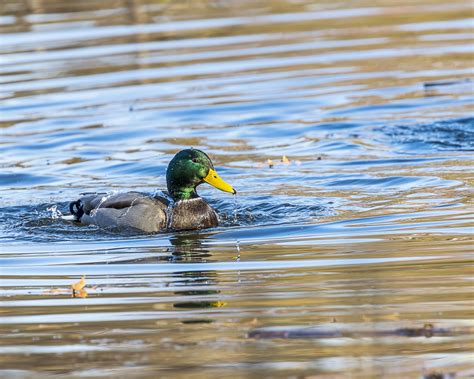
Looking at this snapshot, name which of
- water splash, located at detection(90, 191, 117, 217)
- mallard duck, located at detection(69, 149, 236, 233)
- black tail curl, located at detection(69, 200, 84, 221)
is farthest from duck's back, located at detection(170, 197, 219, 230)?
black tail curl, located at detection(69, 200, 84, 221)

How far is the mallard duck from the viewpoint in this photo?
34.5ft

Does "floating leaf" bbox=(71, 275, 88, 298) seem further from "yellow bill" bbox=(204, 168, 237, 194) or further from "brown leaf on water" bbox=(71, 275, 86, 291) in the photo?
"yellow bill" bbox=(204, 168, 237, 194)

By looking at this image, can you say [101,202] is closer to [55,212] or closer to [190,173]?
[55,212]

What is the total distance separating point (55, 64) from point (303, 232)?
991cm

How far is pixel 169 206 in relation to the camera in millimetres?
10844

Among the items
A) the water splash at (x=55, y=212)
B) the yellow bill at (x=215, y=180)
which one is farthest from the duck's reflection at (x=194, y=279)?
the water splash at (x=55, y=212)

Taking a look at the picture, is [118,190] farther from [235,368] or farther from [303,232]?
[235,368]

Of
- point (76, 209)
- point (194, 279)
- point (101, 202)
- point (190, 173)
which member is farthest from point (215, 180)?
point (194, 279)

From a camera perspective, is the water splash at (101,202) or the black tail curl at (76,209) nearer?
the water splash at (101,202)

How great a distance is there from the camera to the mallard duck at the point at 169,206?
10508 millimetres

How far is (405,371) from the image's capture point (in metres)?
5.44

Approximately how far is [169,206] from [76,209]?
2.70 ft

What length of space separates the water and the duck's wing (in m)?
0.18

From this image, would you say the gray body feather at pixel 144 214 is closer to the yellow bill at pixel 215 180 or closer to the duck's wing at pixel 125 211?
the duck's wing at pixel 125 211
